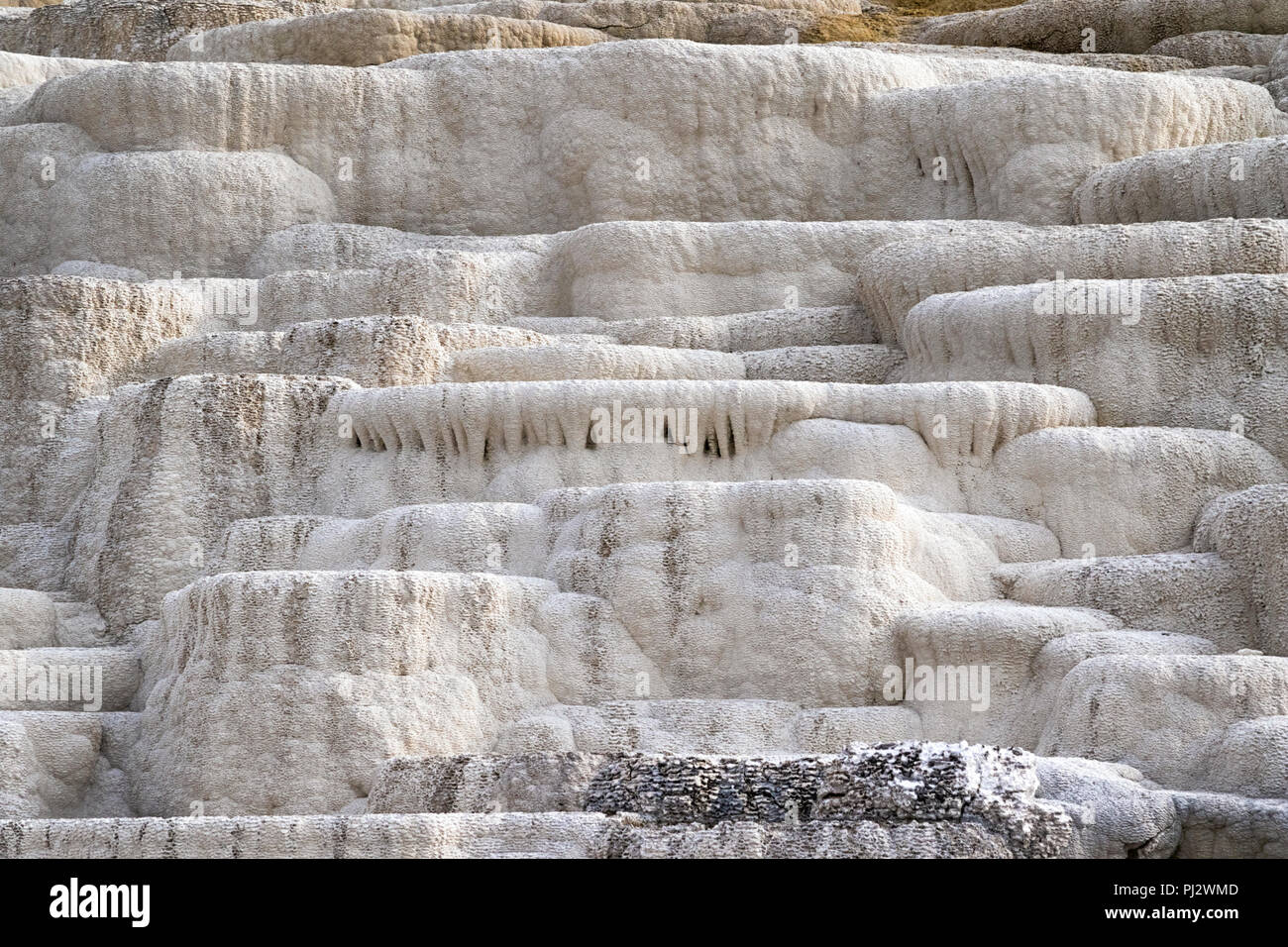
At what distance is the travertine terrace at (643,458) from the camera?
1240 cm

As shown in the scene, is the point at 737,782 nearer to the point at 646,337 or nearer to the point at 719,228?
the point at 646,337

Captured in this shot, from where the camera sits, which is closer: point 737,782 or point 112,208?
point 737,782

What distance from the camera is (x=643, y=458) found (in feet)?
53.5

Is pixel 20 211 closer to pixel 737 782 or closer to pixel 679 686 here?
pixel 679 686

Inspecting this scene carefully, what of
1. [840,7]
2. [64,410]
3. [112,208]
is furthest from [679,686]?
[840,7]

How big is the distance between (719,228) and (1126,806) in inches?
381

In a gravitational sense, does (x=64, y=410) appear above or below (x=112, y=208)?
below

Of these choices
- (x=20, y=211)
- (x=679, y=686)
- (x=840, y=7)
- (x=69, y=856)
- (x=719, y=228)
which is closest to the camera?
(x=69, y=856)

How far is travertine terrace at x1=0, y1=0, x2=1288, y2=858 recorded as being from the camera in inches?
488
